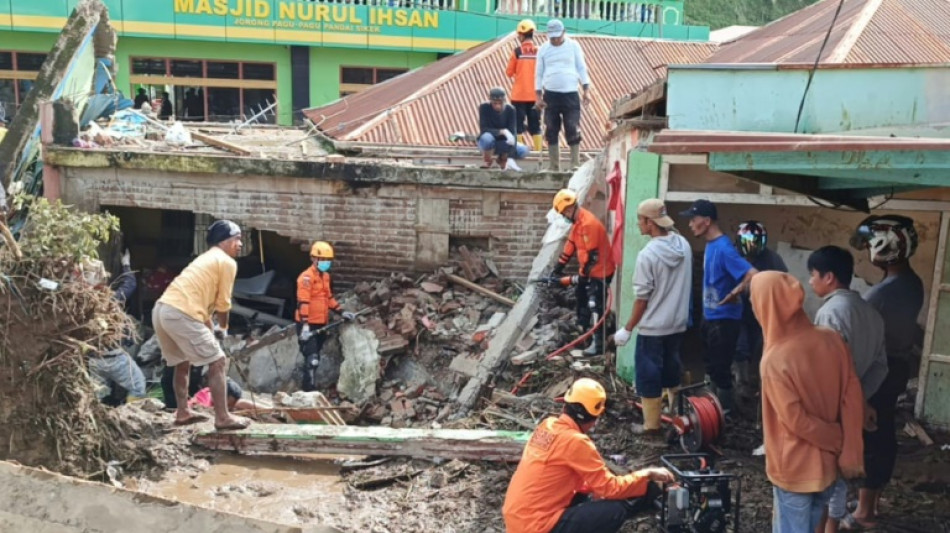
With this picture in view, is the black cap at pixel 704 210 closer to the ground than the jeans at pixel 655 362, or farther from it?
farther from it

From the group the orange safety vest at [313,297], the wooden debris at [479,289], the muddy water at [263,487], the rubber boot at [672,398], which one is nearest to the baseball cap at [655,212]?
the rubber boot at [672,398]

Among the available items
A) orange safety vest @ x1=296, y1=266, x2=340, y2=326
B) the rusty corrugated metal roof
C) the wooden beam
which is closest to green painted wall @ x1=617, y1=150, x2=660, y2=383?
the wooden beam

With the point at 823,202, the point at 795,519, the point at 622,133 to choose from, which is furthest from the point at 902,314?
the point at 622,133

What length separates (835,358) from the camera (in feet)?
14.2

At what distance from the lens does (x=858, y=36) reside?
9.30m

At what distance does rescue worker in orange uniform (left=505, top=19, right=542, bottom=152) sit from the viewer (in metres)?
11.5

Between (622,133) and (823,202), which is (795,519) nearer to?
(823,202)

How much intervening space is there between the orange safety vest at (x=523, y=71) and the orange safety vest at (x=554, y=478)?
727cm

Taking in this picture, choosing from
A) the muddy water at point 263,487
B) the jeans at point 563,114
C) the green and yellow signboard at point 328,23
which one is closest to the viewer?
the muddy water at point 263,487

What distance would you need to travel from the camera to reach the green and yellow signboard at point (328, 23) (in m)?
21.8

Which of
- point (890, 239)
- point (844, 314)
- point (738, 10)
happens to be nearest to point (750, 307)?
point (890, 239)

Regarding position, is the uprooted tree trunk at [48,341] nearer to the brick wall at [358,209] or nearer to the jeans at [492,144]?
the brick wall at [358,209]

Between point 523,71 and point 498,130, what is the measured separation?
79 centimetres

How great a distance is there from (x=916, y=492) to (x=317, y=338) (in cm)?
648
